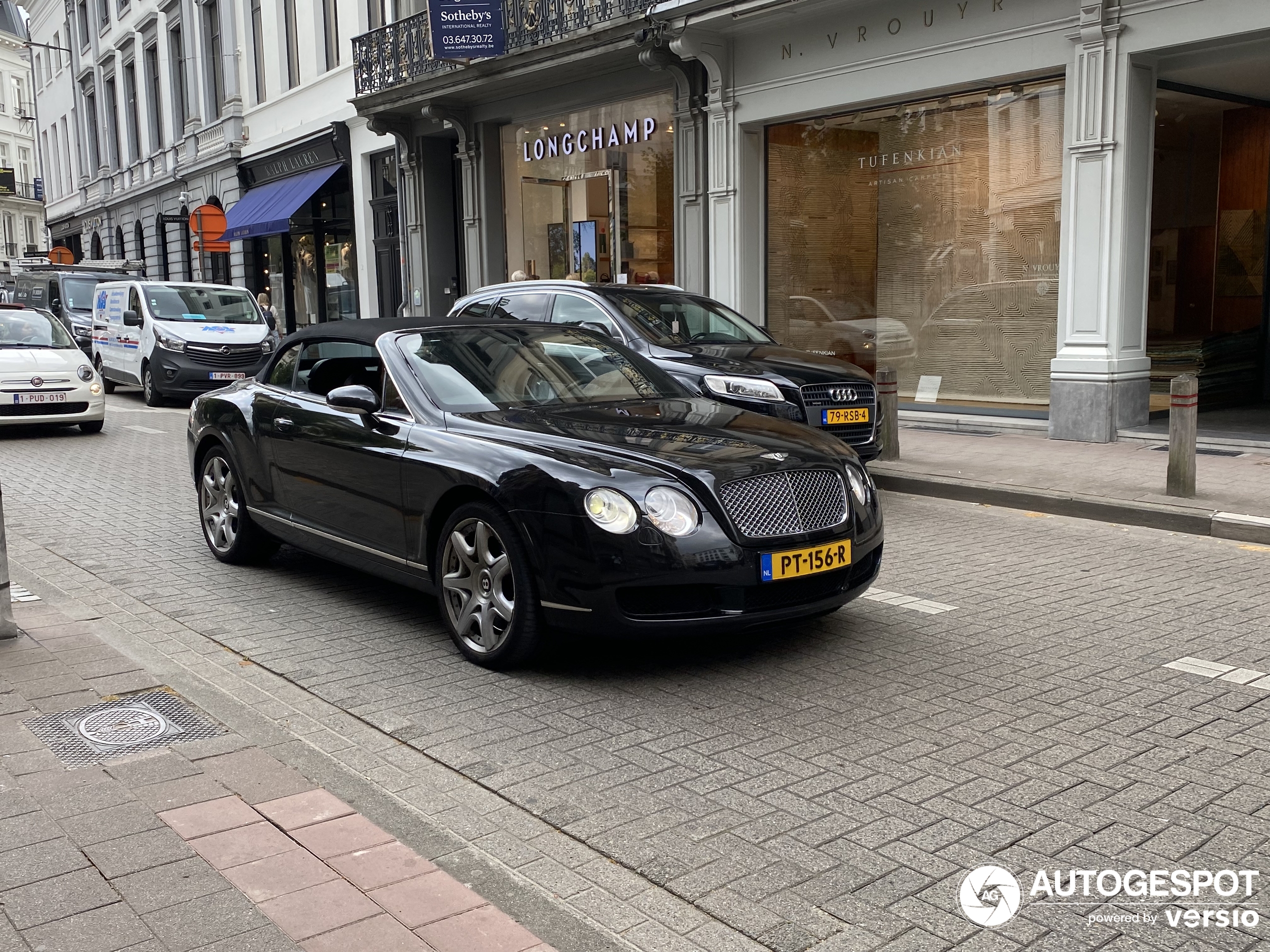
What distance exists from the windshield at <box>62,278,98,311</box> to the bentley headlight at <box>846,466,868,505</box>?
23.0 m

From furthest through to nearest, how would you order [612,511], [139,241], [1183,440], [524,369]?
[139,241], [1183,440], [524,369], [612,511]

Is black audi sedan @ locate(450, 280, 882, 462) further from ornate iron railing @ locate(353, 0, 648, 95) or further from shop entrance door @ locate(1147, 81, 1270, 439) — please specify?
ornate iron railing @ locate(353, 0, 648, 95)

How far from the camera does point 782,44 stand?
49.6ft

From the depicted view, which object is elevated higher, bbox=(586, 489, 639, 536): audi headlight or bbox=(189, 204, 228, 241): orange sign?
bbox=(189, 204, 228, 241): orange sign

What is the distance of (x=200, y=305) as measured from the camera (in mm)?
19266

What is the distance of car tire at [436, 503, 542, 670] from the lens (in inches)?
190

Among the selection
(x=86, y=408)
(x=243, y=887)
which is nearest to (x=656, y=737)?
(x=243, y=887)

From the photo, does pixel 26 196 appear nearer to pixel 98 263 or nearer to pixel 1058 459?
pixel 98 263

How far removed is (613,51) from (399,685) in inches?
537

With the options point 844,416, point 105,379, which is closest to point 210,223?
point 105,379

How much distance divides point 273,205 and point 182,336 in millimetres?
10029

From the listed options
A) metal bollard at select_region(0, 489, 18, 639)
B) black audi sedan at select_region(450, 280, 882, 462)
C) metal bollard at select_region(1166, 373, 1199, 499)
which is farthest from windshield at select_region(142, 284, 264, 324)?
metal bollard at select_region(1166, 373, 1199, 499)

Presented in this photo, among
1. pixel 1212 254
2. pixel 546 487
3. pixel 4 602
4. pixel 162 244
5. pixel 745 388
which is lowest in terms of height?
pixel 4 602

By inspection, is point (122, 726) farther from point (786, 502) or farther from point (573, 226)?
point (573, 226)
